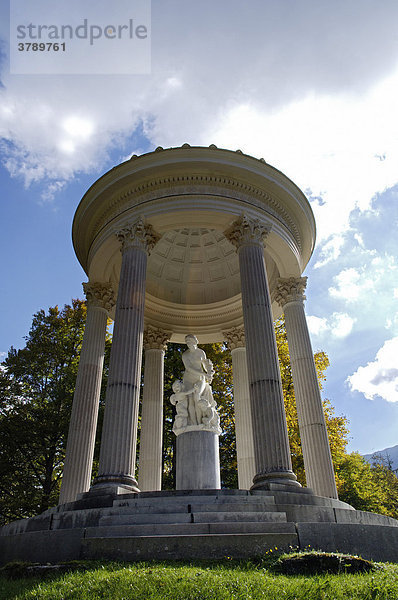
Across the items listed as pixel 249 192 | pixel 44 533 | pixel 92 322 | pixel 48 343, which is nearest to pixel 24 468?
pixel 48 343

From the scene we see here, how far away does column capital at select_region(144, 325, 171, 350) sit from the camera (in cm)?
2912

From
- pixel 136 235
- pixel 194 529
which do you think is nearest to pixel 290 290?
pixel 136 235

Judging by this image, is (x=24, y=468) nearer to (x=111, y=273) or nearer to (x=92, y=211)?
(x=111, y=273)

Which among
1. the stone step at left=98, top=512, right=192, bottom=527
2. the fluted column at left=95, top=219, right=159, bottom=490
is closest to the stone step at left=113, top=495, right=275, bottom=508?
the stone step at left=98, top=512, right=192, bottom=527

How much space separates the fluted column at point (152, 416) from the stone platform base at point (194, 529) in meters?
11.4

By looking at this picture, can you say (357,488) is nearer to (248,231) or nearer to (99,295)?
(248,231)

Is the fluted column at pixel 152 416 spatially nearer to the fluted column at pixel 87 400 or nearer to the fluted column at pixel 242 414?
the fluted column at pixel 242 414

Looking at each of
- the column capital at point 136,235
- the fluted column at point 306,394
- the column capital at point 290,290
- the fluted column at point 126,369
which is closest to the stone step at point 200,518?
the fluted column at point 126,369

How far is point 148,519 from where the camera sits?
36.1ft

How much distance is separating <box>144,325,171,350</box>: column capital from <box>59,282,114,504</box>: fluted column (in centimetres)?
525

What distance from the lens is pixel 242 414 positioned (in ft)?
86.8

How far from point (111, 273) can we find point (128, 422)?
1123cm

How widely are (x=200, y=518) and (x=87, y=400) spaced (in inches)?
472

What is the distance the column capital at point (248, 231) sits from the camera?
67.9ft
